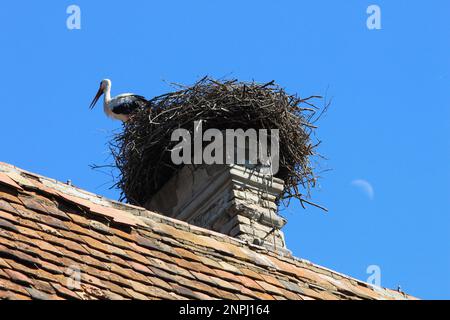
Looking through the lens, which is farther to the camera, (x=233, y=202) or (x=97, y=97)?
(x=97, y=97)

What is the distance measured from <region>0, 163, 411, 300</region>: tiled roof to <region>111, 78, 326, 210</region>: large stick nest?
2753 millimetres

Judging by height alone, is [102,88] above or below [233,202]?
above

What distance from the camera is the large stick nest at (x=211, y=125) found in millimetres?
11914

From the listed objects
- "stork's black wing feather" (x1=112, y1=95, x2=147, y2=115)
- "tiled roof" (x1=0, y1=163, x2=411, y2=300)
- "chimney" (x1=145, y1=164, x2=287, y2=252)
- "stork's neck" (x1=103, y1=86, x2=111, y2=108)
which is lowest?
A: "tiled roof" (x1=0, y1=163, x2=411, y2=300)

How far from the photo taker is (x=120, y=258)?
7832 millimetres

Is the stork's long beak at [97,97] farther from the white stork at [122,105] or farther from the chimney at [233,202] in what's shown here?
the chimney at [233,202]

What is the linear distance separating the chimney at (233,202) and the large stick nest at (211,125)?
59 cm

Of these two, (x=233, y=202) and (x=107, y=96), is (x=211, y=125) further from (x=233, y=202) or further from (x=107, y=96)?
(x=107, y=96)

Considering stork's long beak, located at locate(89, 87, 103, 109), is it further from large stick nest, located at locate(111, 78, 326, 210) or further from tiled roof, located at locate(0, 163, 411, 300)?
tiled roof, located at locate(0, 163, 411, 300)

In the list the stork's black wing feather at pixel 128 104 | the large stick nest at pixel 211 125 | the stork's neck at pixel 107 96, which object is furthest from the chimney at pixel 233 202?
the stork's neck at pixel 107 96

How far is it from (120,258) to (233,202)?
2.80 m

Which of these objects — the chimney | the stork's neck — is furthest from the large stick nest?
the stork's neck

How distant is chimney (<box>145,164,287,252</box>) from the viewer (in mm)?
10469

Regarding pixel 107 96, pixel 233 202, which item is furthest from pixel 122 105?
pixel 233 202
